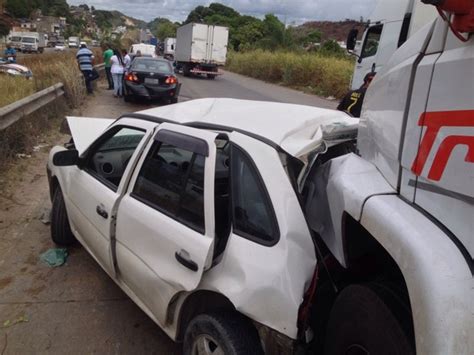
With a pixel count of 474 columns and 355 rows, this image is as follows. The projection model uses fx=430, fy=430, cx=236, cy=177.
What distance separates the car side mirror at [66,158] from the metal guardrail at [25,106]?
340cm

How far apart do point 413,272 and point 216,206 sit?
119 cm

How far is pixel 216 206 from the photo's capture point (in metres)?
2.35

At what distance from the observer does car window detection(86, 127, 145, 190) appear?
3.48m

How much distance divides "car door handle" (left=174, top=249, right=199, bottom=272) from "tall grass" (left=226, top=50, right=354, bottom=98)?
61.4ft

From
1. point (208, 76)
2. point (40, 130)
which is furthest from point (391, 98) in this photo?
point (208, 76)

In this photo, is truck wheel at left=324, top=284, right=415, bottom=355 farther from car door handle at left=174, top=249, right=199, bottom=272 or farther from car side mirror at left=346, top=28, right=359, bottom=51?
car side mirror at left=346, top=28, right=359, bottom=51

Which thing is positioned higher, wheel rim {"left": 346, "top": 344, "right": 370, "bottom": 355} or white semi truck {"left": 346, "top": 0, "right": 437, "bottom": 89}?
white semi truck {"left": 346, "top": 0, "right": 437, "bottom": 89}

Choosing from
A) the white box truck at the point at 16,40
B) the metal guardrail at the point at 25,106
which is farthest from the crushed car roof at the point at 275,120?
the white box truck at the point at 16,40

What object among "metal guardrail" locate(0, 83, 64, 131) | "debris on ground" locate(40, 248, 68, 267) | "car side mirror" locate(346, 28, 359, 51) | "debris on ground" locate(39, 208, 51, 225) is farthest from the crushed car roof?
"car side mirror" locate(346, 28, 359, 51)

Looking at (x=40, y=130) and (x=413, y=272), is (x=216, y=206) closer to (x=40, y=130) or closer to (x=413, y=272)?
(x=413, y=272)

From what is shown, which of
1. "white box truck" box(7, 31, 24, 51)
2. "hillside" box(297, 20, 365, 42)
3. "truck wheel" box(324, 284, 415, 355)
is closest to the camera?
"truck wheel" box(324, 284, 415, 355)

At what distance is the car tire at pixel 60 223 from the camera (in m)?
4.04

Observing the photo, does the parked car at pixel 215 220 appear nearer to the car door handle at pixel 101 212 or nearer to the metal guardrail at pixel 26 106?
the car door handle at pixel 101 212

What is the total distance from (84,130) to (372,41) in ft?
27.9
